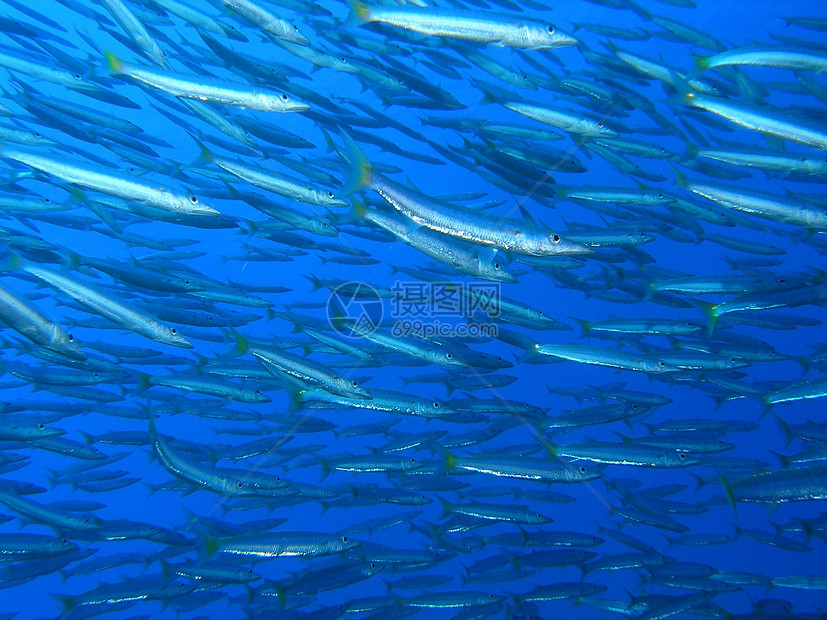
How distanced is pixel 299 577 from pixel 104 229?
506 cm

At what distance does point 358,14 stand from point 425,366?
9.01m

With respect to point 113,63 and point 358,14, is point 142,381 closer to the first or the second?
point 113,63

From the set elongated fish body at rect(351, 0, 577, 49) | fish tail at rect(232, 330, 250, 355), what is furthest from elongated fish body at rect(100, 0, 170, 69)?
fish tail at rect(232, 330, 250, 355)

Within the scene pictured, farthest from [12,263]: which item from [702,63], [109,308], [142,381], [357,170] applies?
[702,63]

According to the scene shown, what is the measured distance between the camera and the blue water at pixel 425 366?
235 inches

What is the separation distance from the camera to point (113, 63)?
3982 millimetres

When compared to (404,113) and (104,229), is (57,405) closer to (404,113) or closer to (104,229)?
Result: (104,229)

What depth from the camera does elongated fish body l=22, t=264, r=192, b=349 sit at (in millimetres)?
3695

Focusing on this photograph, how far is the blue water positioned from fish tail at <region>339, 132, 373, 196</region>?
4.28ft

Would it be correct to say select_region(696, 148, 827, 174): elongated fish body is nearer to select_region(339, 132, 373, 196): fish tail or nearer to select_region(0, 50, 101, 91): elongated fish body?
select_region(339, 132, 373, 196): fish tail

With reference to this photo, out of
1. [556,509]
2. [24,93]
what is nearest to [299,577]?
[24,93]

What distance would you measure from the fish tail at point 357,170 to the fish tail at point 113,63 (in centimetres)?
212

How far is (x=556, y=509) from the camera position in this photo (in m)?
28.5

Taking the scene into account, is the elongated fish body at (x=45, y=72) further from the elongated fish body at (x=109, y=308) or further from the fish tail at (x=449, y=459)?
the fish tail at (x=449, y=459)
